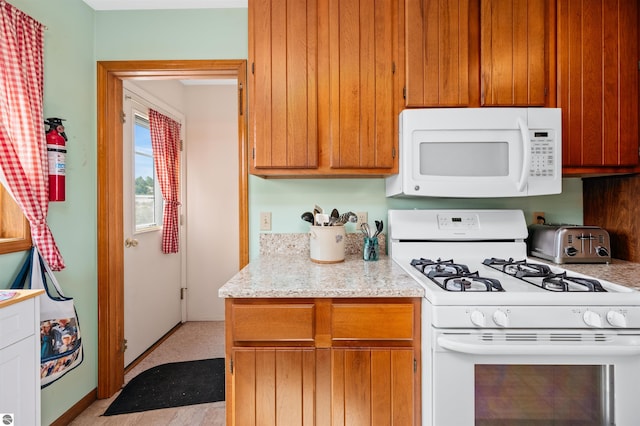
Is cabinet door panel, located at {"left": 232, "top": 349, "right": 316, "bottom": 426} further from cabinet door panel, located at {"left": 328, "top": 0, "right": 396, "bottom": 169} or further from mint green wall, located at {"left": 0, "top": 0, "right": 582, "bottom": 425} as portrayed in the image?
cabinet door panel, located at {"left": 328, "top": 0, "right": 396, "bottom": 169}

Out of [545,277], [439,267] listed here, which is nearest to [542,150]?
[545,277]

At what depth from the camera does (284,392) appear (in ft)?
4.35

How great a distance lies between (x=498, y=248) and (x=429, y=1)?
1.31m

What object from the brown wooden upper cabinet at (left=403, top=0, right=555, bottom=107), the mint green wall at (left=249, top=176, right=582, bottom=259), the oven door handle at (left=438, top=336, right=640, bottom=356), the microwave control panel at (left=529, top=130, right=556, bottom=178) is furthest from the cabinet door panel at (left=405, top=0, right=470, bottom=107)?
the oven door handle at (left=438, top=336, right=640, bottom=356)

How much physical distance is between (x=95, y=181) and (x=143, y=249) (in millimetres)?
861

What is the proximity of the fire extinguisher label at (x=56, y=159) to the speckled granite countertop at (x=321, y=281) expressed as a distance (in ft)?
3.58

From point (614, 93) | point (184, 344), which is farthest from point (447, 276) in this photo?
point (184, 344)

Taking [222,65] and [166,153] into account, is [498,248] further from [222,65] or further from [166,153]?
[166,153]

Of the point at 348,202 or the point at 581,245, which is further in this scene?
the point at 348,202

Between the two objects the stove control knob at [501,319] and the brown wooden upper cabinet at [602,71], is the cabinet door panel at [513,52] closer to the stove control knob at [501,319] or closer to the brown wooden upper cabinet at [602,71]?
the brown wooden upper cabinet at [602,71]

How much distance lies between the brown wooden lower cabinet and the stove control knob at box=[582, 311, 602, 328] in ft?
1.82

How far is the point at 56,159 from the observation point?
173cm

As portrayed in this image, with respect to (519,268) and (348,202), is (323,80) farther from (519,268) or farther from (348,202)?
(519,268)

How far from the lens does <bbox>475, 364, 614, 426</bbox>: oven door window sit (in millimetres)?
1193
